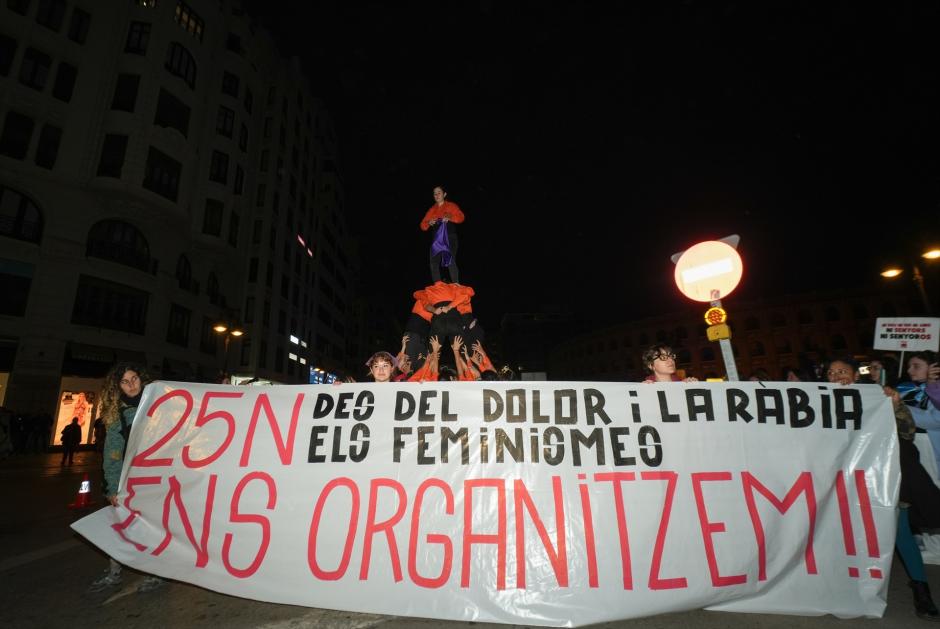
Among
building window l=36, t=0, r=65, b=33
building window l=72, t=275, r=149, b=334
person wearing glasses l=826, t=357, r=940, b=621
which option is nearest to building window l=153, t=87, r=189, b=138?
building window l=36, t=0, r=65, b=33

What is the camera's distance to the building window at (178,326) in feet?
77.0

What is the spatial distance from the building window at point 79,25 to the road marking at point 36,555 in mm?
25988

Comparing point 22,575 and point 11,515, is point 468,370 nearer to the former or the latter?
point 22,575

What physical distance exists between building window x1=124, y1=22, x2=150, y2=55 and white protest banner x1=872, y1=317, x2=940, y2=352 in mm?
30749

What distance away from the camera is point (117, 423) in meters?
4.10

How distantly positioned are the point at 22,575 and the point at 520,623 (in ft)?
17.0

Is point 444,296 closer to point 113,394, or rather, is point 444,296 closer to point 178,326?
point 113,394

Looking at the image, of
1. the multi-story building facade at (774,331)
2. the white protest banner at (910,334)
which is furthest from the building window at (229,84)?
the multi-story building facade at (774,331)

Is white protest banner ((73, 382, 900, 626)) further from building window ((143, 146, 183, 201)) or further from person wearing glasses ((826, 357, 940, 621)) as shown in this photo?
building window ((143, 146, 183, 201))

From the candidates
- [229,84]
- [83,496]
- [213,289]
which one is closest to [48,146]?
[213,289]

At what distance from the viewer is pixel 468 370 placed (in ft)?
21.6

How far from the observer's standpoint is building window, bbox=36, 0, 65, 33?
19562 millimetres

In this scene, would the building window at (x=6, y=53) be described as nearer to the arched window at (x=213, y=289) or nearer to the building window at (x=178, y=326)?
the building window at (x=178, y=326)

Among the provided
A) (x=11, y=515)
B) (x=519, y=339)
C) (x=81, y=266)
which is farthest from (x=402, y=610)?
(x=519, y=339)
